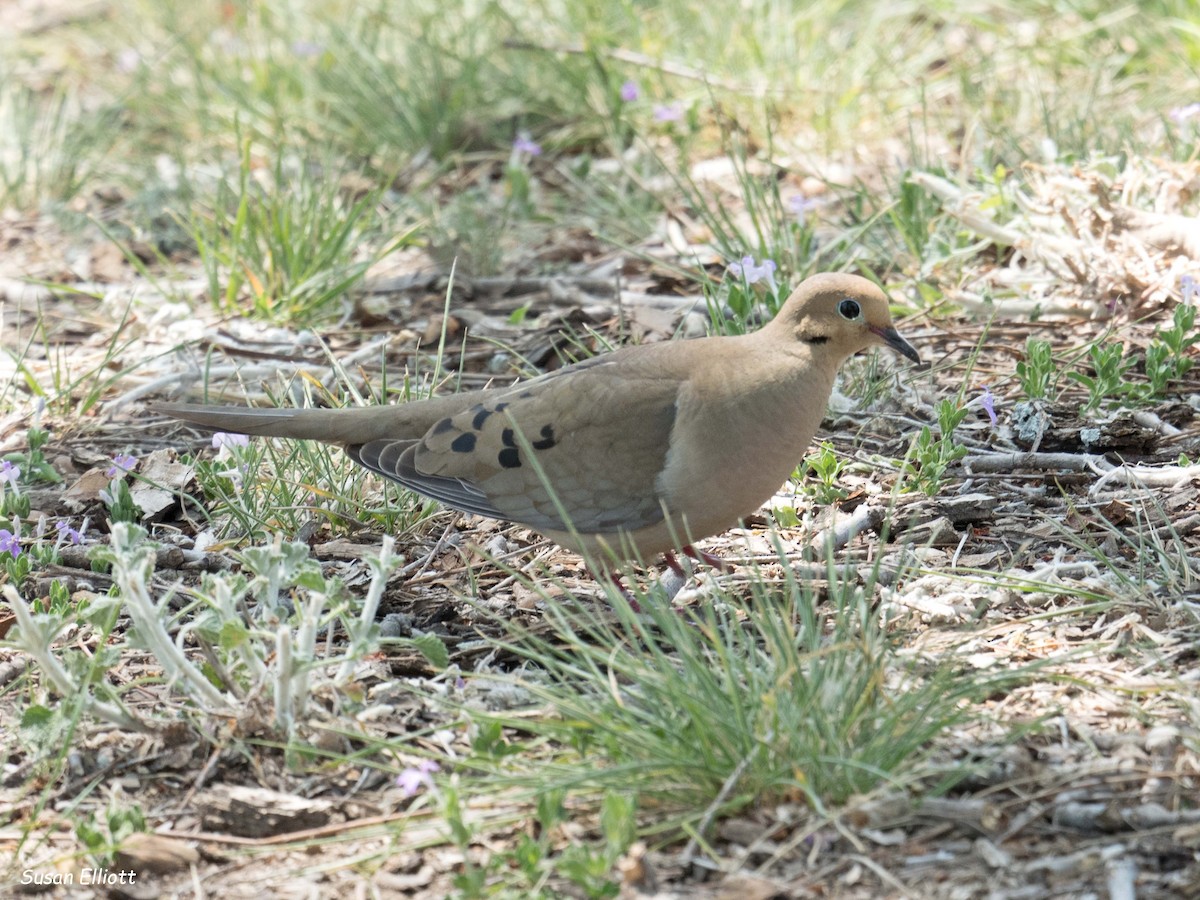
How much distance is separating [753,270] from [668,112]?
1.83 metres

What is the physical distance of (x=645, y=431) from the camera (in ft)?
11.3

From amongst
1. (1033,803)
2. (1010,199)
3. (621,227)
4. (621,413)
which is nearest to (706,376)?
(621,413)

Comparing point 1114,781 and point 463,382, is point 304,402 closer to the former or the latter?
point 463,382

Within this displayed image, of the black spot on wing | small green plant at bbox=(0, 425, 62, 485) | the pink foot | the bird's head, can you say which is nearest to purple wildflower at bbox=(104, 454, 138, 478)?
small green plant at bbox=(0, 425, 62, 485)

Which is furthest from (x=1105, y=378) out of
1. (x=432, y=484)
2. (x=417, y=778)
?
(x=417, y=778)

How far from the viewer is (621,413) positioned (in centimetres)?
346

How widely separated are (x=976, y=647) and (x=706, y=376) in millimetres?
894

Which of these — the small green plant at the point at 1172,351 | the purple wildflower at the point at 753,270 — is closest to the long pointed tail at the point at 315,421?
the purple wildflower at the point at 753,270

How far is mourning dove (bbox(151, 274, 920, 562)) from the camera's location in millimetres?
3312

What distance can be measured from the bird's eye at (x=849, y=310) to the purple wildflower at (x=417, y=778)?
149 cm

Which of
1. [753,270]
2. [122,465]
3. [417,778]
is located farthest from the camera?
[753,270]

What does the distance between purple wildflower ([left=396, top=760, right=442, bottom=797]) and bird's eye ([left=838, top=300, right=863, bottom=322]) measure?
58.6 inches

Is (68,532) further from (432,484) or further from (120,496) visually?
(432,484)

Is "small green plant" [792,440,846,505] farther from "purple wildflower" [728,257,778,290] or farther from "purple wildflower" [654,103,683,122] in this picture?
"purple wildflower" [654,103,683,122]
